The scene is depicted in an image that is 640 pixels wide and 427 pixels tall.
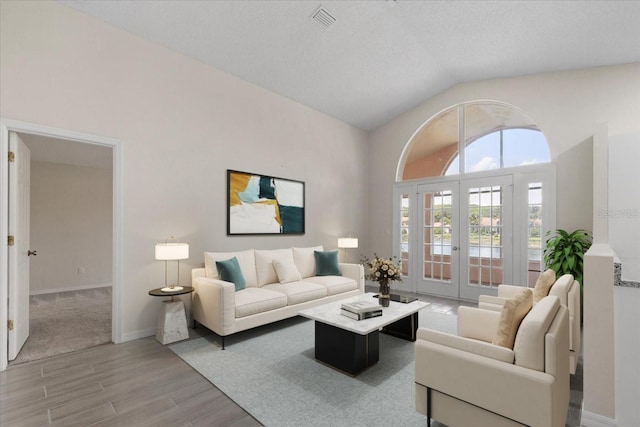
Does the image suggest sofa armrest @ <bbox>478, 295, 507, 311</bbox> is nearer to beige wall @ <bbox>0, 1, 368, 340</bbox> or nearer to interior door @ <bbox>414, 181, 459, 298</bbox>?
interior door @ <bbox>414, 181, 459, 298</bbox>

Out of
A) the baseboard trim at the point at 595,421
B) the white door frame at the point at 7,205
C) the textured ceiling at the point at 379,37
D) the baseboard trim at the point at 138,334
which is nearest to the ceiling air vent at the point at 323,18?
→ the textured ceiling at the point at 379,37

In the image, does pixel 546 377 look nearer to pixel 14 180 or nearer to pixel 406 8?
pixel 406 8

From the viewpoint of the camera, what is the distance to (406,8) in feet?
12.3

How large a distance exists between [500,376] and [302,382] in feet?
5.05

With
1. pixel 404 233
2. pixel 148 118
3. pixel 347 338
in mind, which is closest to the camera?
pixel 347 338

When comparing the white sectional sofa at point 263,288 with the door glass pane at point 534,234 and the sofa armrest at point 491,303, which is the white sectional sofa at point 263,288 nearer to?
the sofa armrest at point 491,303

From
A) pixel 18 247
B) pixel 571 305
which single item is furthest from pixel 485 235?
pixel 18 247

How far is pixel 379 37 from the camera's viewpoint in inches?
167

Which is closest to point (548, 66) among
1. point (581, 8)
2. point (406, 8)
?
point (581, 8)

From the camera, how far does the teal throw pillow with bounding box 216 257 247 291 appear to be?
3.76 m

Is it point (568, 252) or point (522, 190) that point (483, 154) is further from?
point (568, 252)

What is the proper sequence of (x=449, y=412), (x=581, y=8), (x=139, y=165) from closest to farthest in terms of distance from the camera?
(x=449, y=412) → (x=581, y=8) → (x=139, y=165)

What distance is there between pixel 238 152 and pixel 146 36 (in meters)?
1.74

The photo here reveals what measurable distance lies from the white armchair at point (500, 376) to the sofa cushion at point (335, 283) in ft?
8.33
